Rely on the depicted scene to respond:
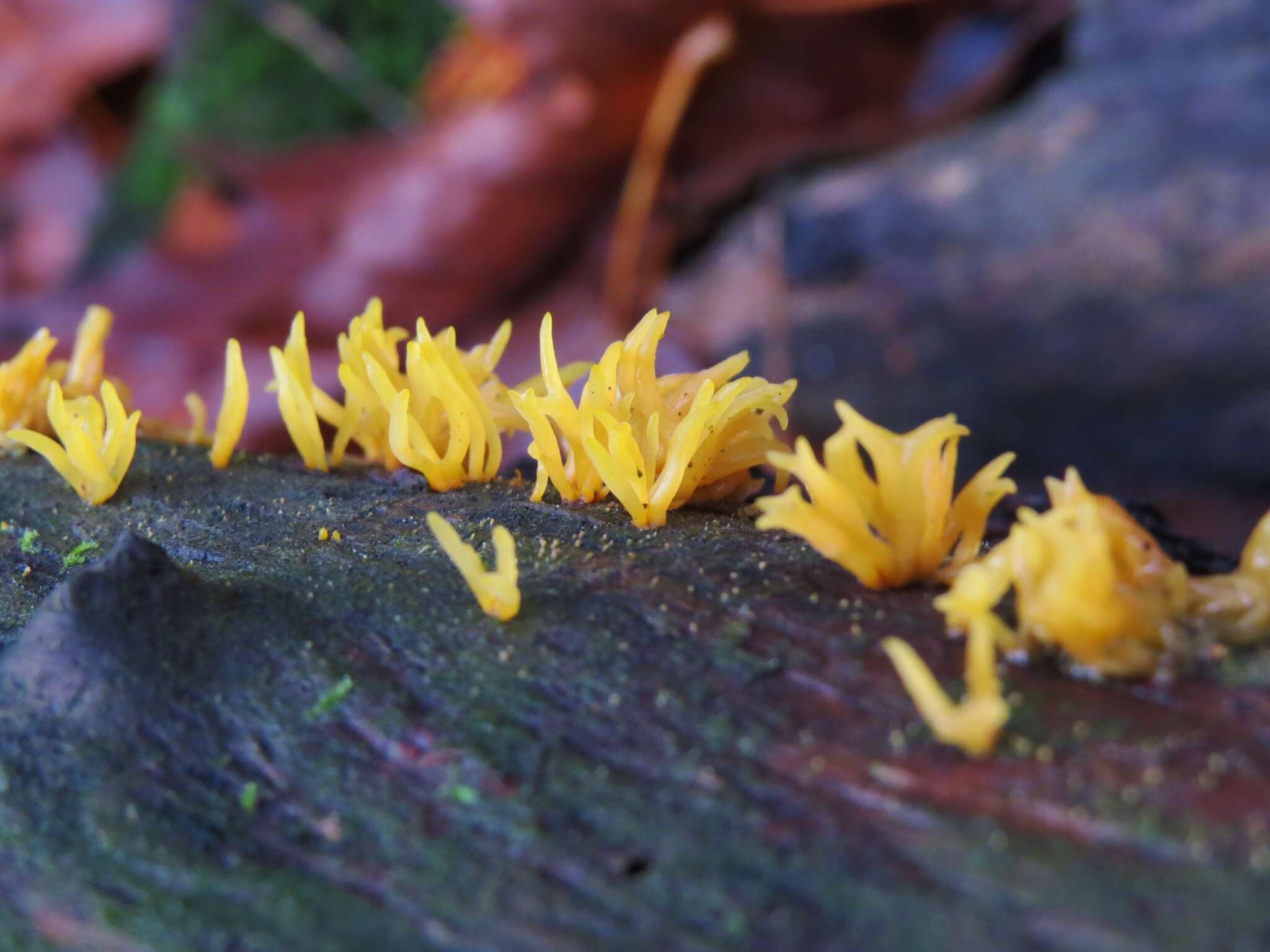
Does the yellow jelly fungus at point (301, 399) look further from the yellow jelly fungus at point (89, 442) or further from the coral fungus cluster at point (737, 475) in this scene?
the yellow jelly fungus at point (89, 442)

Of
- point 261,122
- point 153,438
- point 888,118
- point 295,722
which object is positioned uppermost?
point 261,122

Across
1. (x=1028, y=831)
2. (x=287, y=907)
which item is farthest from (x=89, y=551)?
(x=1028, y=831)

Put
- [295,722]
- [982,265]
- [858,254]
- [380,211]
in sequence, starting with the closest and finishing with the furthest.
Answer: [295,722], [982,265], [858,254], [380,211]

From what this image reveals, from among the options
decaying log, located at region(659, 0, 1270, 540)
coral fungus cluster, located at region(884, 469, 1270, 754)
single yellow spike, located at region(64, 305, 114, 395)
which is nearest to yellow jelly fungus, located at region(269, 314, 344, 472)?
single yellow spike, located at region(64, 305, 114, 395)

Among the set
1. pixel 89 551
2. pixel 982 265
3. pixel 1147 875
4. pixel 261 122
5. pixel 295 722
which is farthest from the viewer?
pixel 261 122

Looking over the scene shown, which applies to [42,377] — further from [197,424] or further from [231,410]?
[231,410]

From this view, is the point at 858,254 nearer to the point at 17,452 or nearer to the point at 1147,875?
the point at 17,452

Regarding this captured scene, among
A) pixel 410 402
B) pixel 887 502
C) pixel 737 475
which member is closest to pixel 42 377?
pixel 410 402

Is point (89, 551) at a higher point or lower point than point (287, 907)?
higher
